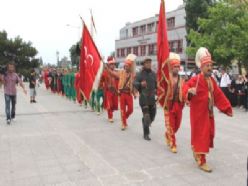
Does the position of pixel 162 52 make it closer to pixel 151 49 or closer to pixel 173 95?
pixel 173 95

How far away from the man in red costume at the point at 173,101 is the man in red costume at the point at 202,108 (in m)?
1.17

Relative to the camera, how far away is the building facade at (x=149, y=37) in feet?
209

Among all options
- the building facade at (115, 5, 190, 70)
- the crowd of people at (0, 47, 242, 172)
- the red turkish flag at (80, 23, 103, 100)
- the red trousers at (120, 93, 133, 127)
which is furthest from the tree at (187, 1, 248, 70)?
the red trousers at (120, 93, 133, 127)

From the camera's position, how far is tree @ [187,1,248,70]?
3036 centimetres

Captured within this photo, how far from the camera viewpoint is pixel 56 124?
40.8 feet

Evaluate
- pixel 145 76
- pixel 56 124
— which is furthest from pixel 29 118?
pixel 145 76

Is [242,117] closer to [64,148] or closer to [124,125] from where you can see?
[124,125]

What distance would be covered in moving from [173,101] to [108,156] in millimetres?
1549

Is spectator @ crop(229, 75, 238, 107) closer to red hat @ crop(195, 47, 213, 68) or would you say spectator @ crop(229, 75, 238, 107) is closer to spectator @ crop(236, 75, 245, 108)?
spectator @ crop(236, 75, 245, 108)

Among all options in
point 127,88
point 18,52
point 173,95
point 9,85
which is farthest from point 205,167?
point 18,52

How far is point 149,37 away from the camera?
73.2m

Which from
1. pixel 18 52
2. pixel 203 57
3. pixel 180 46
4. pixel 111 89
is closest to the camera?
pixel 203 57

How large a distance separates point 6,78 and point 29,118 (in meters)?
1.94

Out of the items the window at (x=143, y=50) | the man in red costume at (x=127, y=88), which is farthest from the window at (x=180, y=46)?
the man in red costume at (x=127, y=88)
